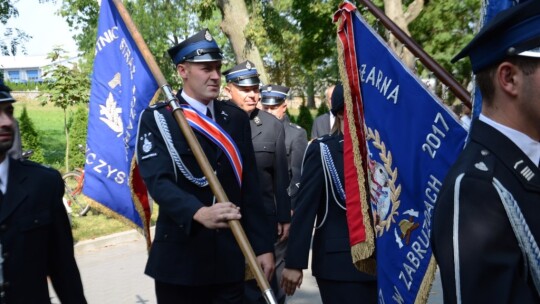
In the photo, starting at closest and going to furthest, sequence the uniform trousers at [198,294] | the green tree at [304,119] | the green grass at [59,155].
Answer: the uniform trousers at [198,294], the green grass at [59,155], the green tree at [304,119]

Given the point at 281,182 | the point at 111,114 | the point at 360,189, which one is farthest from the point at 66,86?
the point at 360,189

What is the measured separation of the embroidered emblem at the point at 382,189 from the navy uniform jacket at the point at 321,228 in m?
0.60

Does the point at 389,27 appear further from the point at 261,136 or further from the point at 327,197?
the point at 261,136

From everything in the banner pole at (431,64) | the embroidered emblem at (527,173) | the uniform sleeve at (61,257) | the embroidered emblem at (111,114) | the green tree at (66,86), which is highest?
the banner pole at (431,64)

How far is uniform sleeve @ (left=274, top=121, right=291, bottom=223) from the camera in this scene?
255 inches

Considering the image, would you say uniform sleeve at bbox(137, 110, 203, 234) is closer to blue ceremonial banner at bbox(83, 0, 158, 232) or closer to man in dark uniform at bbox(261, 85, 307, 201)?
blue ceremonial banner at bbox(83, 0, 158, 232)

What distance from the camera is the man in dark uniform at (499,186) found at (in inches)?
74.1

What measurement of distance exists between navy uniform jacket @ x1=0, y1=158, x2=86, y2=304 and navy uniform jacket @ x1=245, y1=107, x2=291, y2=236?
10.8 feet

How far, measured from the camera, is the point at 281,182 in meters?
6.70

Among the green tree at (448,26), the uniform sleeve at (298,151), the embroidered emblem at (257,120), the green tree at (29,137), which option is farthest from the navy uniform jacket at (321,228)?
the green tree at (448,26)

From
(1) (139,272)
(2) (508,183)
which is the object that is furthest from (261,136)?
(2) (508,183)

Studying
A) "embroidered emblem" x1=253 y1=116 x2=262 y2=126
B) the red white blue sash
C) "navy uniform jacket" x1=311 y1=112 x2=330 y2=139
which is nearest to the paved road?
"navy uniform jacket" x1=311 y1=112 x2=330 y2=139

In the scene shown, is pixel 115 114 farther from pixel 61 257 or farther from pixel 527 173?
pixel 527 173

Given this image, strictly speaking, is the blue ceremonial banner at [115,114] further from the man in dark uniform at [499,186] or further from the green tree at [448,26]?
the green tree at [448,26]
